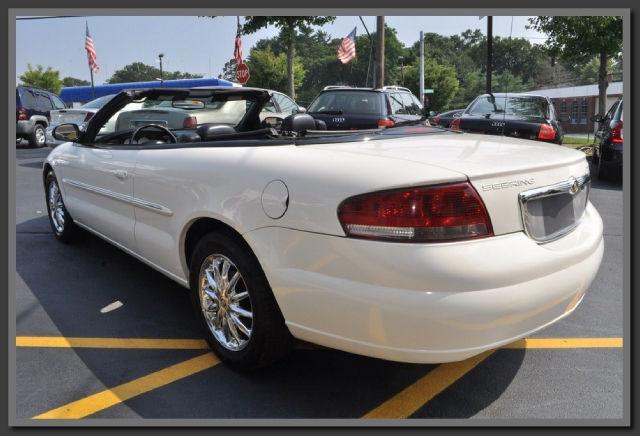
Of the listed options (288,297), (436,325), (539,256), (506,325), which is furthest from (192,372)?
(539,256)

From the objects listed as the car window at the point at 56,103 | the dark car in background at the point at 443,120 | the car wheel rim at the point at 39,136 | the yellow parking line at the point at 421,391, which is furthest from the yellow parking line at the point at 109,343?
the car window at the point at 56,103

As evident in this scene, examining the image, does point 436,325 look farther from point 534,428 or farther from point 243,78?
point 243,78

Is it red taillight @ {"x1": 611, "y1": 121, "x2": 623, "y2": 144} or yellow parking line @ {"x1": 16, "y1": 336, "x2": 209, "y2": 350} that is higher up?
red taillight @ {"x1": 611, "y1": 121, "x2": 623, "y2": 144}

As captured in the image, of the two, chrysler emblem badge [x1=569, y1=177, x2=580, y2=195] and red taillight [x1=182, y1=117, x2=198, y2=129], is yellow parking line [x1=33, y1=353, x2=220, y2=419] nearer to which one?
chrysler emblem badge [x1=569, y1=177, x2=580, y2=195]

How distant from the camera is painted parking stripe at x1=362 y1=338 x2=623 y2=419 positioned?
8.18 ft

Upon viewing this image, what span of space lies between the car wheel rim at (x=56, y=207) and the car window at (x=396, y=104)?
6.03m

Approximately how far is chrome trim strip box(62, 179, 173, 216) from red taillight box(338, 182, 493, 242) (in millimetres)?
1387

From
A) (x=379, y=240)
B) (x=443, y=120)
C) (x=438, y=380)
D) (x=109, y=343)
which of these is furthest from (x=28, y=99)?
(x=379, y=240)

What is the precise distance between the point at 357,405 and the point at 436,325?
0.72 m

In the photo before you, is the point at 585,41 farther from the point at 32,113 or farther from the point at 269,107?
the point at 32,113

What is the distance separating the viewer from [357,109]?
31.5ft

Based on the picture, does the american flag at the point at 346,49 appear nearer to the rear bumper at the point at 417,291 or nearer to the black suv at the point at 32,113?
the black suv at the point at 32,113

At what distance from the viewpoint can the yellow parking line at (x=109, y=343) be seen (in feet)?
10.2

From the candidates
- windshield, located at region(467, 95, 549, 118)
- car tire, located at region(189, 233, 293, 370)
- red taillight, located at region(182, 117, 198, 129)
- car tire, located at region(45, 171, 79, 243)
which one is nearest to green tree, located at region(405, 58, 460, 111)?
windshield, located at region(467, 95, 549, 118)
